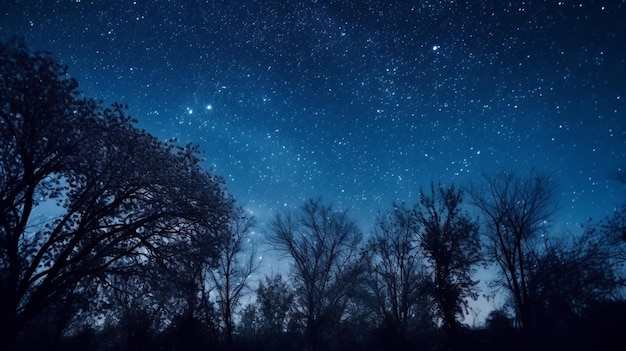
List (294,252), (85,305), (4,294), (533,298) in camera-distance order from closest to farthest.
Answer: (4,294) → (85,305) → (533,298) → (294,252)

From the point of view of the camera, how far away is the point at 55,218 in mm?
13852

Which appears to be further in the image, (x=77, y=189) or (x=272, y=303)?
(x=272, y=303)

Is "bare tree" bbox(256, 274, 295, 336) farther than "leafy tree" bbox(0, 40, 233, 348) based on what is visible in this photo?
Yes

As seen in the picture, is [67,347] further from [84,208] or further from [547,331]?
[547,331]

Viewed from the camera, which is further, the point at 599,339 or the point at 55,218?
the point at 55,218

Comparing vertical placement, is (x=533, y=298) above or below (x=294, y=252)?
below

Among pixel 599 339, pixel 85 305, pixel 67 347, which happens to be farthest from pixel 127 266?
pixel 599 339

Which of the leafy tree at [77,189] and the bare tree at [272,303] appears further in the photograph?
the bare tree at [272,303]

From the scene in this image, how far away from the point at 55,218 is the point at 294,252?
69.5 feet

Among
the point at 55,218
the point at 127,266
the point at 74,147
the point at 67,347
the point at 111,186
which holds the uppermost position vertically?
the point at 74,147

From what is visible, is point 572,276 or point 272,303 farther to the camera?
point 272,303

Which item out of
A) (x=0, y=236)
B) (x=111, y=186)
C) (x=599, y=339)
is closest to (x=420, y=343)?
(x=599, y=339)

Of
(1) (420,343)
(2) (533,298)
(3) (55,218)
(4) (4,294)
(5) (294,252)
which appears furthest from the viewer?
(5) (294,252)

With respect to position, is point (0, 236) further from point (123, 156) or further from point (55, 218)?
point (123, 156)
